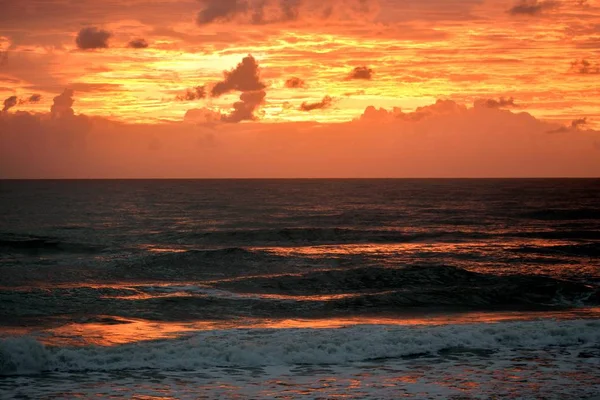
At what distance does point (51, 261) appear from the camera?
37031 mm

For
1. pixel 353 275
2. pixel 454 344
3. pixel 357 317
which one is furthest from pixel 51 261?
pixel 454 344

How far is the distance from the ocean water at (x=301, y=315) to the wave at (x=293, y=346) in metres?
0.05

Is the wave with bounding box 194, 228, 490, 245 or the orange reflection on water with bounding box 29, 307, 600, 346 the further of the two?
the wave with bounding box 194, 228, 490, 245

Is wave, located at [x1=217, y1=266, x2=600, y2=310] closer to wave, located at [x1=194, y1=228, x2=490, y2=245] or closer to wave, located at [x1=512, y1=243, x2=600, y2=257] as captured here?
wave, located at [x1=512, y1=243, x2=600, y2=257]

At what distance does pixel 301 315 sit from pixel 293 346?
5.85 metres

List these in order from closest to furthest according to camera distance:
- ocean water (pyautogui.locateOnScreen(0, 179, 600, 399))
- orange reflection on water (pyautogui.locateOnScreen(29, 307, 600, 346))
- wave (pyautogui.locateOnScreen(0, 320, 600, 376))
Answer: ocean water (pyautogui.locateOnScreen(0, 179, 600, 399)) → wave (pyautogui.locateOnScreen(0, 320, 600, 376)) → orange reflection on water (pyautogui.locateOnScreen(29, 307, 600, 346))

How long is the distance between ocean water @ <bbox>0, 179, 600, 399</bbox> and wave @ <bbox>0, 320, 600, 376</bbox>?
0.05 m

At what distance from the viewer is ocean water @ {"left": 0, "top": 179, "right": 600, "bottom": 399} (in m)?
15.7

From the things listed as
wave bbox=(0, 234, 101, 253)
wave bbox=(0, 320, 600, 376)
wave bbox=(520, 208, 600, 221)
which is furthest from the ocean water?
wave bbox=(520, 208, 600, 221)

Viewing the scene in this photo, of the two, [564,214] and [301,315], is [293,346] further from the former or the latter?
A: [564,214]

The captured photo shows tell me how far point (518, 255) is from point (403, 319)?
1883cm

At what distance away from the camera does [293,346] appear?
18.5 metres

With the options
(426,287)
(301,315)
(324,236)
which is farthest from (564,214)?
(301,315)

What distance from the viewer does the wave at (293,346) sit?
17.1 metres
